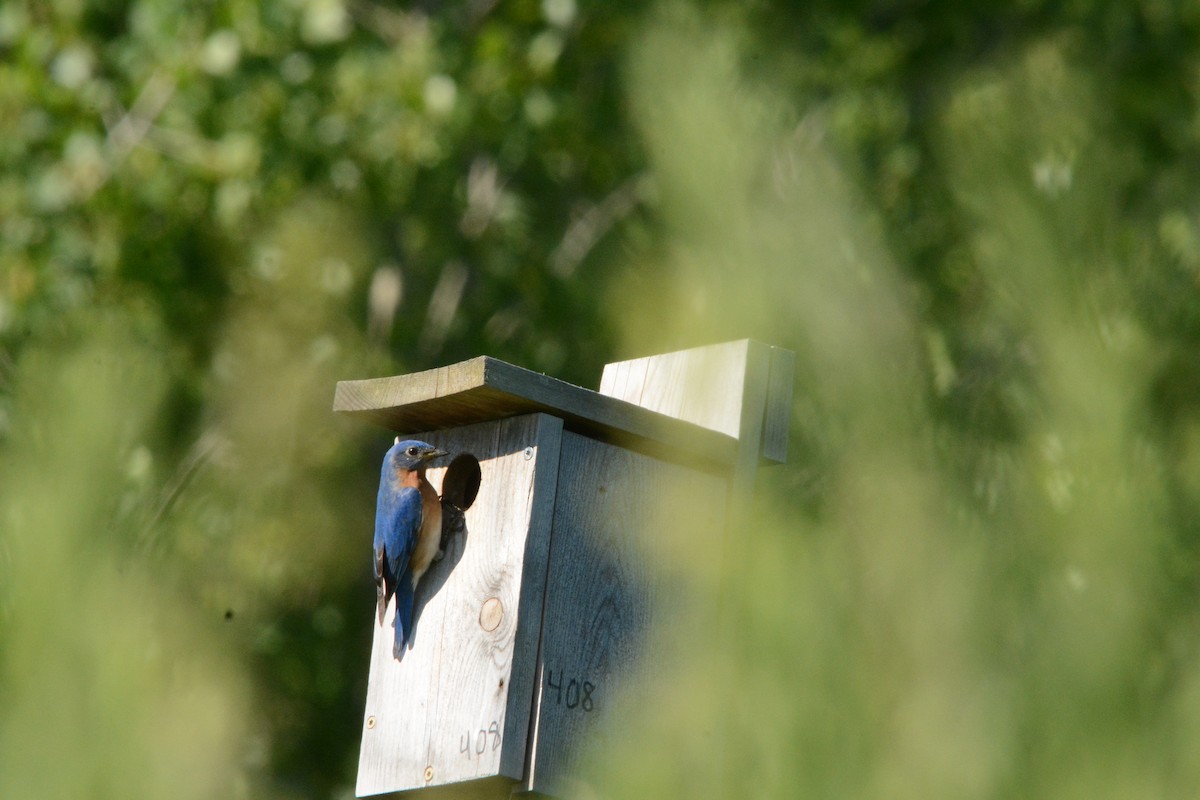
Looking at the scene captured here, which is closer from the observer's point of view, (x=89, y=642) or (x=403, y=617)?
(x=89, y=642)

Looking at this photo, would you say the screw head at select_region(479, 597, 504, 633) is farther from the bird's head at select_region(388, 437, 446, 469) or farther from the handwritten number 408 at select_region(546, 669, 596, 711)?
the bird's head at select_region(388, 437, 446, 469)

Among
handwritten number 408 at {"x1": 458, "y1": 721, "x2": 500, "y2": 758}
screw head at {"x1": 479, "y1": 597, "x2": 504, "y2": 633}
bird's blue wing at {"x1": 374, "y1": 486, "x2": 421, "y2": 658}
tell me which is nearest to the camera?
handwritten number 408 at {"x1": 458, "y1": 721, "x2": 500, "y2": 758}

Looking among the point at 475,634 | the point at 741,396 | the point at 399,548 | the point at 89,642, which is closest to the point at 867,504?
the point at 89,642

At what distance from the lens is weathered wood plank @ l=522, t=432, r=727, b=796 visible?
9.16ft

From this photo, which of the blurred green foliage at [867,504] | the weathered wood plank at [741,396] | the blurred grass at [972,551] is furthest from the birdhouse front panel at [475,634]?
the blurred grass at [972,551]

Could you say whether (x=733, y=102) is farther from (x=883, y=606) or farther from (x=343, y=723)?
(x=343, y=723)

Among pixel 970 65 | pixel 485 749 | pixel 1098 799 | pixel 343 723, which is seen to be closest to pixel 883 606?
pixel 1098 799

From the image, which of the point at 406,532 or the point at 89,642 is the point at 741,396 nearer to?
the point at 406,532

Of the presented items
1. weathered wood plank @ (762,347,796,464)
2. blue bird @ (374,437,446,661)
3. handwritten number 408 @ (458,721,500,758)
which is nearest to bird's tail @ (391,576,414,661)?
blue bird @ (374,437,446,661)

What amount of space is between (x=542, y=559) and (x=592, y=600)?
0.12m

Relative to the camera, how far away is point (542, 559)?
2.89 metres

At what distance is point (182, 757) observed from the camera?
2.56 ft

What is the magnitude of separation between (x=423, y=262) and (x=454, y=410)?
4.81 m

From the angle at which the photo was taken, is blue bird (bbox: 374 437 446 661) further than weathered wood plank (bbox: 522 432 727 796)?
Yes
